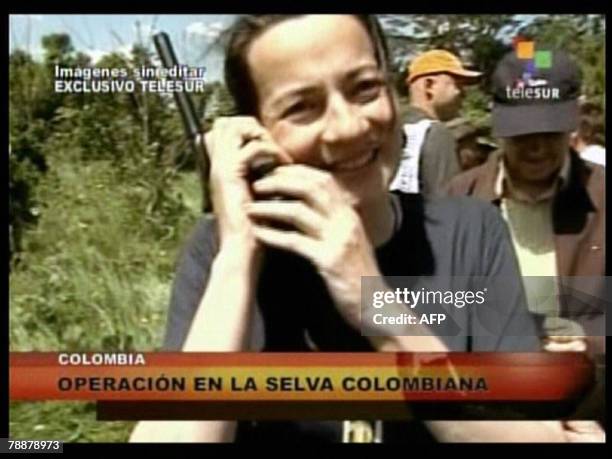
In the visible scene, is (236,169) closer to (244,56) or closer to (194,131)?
(194,131)

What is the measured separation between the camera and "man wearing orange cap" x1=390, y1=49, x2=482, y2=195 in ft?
14.2

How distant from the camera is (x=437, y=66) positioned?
4.34 m

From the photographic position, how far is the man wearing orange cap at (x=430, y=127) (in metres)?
4.33

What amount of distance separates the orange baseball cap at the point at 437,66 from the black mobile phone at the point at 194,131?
56 cm

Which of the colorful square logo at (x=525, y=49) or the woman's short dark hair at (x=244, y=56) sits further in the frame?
the colorful square logo at (x=525, y=49)

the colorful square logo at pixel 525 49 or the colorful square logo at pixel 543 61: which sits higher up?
the colorful square logo at pixel 525 49

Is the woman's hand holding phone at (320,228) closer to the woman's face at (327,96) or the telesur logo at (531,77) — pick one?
the woman's face at (327,96)

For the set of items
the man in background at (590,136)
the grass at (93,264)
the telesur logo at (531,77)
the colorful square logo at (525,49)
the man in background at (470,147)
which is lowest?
the grass at (93,264)

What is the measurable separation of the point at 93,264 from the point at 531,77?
161cm

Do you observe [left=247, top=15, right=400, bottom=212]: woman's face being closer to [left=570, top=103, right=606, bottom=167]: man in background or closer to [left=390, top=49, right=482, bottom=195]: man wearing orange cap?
[left=390, top=49, right=482, bottom=195]: man wearing orange cap

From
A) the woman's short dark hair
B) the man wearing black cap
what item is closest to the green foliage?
the woman's short dark hair

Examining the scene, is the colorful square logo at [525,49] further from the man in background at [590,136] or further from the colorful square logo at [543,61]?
the man in background at [590,136]

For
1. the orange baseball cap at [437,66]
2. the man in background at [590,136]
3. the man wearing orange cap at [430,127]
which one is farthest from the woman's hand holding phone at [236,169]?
the man in background at [590,136]

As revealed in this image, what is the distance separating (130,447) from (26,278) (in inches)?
26.8
